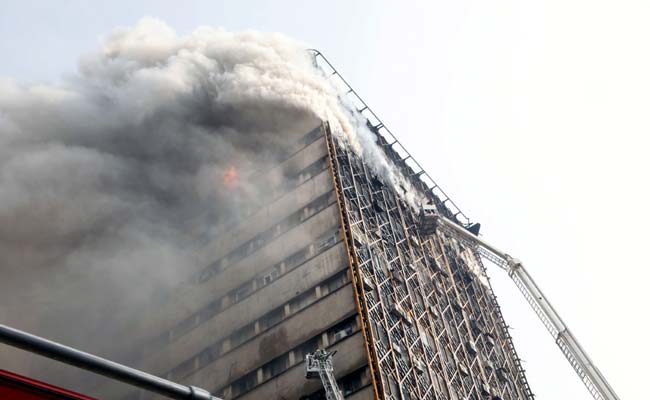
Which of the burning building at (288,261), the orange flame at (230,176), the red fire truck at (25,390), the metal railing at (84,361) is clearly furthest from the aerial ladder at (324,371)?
the metal railing at (84,361)

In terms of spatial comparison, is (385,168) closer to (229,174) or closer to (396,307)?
(229,174)

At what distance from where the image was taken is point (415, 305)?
39219 millimetres

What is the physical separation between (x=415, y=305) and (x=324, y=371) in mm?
11656

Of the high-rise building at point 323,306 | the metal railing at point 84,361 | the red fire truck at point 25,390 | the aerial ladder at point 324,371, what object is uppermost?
the high-rise building at point 323,306

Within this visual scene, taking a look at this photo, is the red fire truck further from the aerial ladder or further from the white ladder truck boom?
the white ladder truck boom

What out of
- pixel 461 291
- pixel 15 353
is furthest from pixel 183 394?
pixel 461 291

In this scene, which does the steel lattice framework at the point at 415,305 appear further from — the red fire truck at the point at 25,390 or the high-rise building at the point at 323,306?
the red fire truck at the point at 25,390

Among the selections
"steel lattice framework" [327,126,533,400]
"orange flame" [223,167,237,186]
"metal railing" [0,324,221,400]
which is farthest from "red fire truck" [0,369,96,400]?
"orange flame" [223,167,237,186]

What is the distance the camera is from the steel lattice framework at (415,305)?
1283 inches

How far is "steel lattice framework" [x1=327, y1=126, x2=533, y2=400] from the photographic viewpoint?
1283 inches

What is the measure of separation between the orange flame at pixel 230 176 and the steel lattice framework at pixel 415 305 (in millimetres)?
6872

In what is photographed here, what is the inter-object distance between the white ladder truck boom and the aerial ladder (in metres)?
19.7

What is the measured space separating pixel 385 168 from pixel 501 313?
16.7m

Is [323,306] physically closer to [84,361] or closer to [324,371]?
[324,371]
